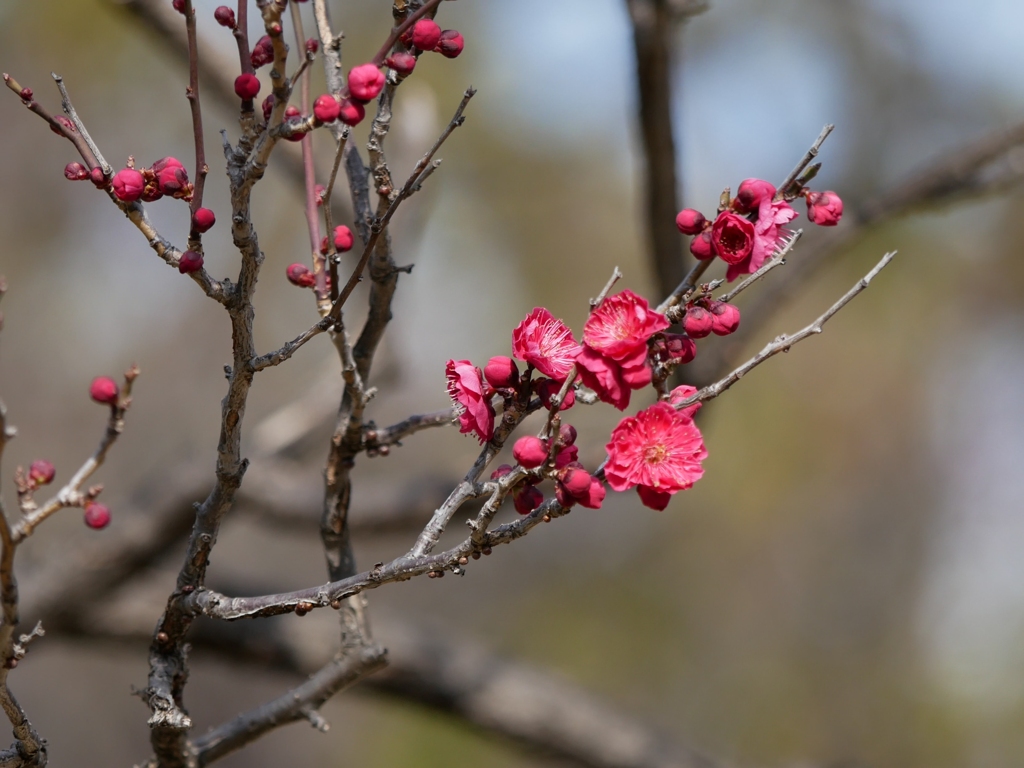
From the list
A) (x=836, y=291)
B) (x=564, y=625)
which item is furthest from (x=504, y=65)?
(x=564, y=625)

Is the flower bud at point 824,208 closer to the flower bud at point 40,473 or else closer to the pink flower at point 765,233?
the pink flower at point 765,233

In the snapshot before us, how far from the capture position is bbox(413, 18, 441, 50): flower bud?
0.92m

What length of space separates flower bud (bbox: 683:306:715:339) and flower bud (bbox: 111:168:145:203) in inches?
21.3

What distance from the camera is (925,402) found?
27.9 feet

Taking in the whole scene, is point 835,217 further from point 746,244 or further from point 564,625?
point 564,625

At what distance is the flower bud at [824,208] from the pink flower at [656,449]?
0.94 ft

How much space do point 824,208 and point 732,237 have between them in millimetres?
136

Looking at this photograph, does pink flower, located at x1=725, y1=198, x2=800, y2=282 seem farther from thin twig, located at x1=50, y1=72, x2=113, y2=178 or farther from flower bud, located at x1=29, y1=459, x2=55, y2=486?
flower bud, located at x1=29, y1=459, x2=55, y2=486

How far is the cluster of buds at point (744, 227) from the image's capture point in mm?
840

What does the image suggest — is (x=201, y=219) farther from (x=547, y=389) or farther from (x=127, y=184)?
(x=547, y=389)

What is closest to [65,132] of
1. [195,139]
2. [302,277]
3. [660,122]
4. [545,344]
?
[195,139]

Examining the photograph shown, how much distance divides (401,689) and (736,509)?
630 centimetres

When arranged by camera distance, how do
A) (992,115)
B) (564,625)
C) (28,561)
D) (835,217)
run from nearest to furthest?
(835,217) → (28,561) → (992,115) → (564,625)

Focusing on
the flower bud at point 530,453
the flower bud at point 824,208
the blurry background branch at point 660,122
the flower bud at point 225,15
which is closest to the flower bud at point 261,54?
the flower bud at point 225,15
